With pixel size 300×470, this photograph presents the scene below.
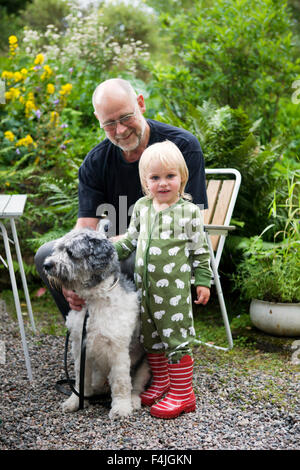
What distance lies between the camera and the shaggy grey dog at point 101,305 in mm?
2584

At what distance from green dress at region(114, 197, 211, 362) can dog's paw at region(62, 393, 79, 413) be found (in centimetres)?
53

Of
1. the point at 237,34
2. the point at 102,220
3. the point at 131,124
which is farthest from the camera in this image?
the point at 237,34

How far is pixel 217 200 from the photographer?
4.49m

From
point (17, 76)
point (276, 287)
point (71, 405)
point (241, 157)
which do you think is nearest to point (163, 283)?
point (71, 405)

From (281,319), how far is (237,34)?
365cm

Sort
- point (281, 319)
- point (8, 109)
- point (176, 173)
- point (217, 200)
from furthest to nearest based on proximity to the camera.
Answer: point (8, 109) < point (217, 200) < point (281, 319) < point (176, 173)

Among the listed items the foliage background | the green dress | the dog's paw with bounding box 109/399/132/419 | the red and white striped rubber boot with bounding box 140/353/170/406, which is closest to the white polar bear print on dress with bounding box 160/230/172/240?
the green dress

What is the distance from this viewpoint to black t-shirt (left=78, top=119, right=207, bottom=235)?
10.9ft

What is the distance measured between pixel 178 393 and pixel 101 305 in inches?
27.1

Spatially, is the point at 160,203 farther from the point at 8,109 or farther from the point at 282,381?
the point at 8,109

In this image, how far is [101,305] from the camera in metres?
2.72

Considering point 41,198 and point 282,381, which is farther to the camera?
point 41,198

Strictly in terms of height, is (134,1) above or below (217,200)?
above

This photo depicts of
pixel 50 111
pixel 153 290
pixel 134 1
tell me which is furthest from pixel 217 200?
pixel 134 1
